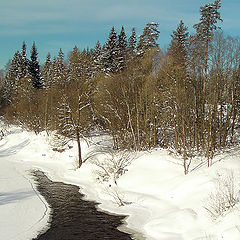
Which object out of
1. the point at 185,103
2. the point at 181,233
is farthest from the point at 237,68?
the point at 181,233

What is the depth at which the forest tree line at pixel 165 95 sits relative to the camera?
63.5 ft

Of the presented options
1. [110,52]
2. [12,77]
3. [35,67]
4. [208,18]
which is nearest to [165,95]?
[208,18]

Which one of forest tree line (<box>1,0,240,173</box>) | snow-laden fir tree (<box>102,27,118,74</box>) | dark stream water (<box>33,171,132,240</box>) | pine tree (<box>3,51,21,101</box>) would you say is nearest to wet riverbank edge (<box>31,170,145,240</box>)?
dark stream water (<box>33,171,132,240</box>)

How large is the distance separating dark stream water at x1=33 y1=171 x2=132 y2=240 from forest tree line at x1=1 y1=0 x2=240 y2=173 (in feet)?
22.7

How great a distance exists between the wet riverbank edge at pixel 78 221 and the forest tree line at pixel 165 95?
22.5ft

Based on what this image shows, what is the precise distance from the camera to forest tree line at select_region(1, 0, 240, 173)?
63.5 ft

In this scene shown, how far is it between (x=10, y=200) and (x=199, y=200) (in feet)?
38.1

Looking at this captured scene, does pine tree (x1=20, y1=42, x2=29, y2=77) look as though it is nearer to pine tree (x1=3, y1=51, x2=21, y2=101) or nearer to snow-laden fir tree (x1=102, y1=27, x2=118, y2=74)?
pine tree (x1=3, y1=51, x2=21, y2=101)

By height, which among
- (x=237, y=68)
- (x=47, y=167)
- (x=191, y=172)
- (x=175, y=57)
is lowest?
(x=47, y=167)

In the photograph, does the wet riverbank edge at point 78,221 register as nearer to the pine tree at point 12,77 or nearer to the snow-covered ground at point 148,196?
the snow-covered ground at point 148,196

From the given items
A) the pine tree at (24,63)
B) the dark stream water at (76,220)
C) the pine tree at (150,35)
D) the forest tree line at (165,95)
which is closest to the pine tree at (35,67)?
the pine tree at (24,63)

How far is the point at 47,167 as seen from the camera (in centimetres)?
2936

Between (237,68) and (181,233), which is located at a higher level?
(237,68)

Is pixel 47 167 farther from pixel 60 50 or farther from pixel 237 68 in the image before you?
pixel 60 50
